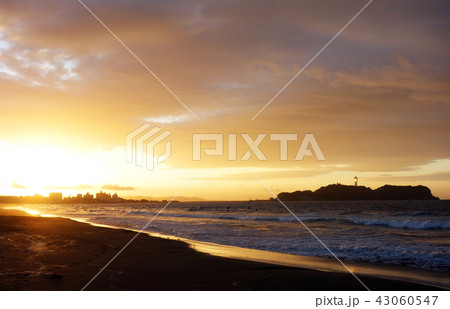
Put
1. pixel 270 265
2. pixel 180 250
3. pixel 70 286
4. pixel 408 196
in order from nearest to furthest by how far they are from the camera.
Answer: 1. pixel 70 286
2. pixel 270 265
3. pixel 180 250
4. pixel 408 196

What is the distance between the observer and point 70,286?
29.2ft

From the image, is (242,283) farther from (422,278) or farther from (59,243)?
(59,243)

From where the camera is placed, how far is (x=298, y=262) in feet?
46.7

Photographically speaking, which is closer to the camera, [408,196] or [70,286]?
[70,286]

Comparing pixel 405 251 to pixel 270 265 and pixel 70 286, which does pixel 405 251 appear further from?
pixel 70 286

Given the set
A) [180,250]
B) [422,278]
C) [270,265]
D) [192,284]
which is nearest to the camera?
[192,284]

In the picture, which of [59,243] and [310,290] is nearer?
[310,290]

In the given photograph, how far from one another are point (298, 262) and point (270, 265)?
68.7 inches

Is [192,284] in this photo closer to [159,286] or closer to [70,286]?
[159,286]
